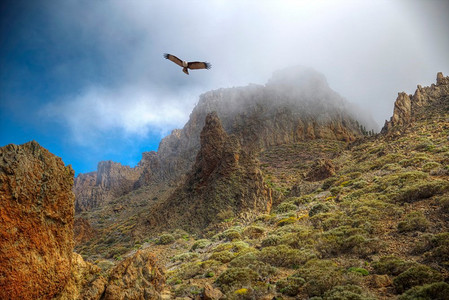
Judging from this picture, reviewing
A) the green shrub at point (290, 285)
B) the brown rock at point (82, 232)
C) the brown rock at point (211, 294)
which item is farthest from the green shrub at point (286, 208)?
the brown rock at point (82, 232)

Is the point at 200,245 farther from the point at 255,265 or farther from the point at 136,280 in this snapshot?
the point at 136,280

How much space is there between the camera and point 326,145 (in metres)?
65.6

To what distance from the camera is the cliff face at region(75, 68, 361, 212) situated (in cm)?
7469

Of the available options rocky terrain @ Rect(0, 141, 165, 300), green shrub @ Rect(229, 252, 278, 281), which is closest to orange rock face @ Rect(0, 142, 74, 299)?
rocky terrain @ Rect(0, 141, 165, 300)

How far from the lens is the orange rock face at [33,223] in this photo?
6855 millimetres

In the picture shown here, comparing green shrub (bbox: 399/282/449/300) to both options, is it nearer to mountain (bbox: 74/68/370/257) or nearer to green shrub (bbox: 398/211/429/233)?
green shrub (bbox: 398/211/429/233)

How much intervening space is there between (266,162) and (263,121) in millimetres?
23465

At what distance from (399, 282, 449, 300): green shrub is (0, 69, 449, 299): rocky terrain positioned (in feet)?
0.09

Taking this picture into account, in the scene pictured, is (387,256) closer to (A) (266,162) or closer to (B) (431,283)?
(B) (431,283)

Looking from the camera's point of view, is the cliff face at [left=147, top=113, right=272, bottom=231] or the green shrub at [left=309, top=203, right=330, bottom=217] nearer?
the green shrub at [left=309, top=203, right=330, bottom=217]

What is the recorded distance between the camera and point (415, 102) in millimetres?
52375

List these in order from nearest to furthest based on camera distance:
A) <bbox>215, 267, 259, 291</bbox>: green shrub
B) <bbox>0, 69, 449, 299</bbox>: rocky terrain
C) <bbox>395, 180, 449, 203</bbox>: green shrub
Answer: <bbox>0, 69, 449, 299</bbox>: rocky terrain → <bbox>215, 267, 259, 291</bbox>: green shrub → <bbox>395, 180, 449, 203</bbox>: green shrub

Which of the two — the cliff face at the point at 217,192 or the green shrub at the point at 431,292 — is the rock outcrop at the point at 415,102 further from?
the green shrub at the point at 431,292

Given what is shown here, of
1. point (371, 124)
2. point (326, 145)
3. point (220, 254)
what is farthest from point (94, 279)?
point (371, 124)
